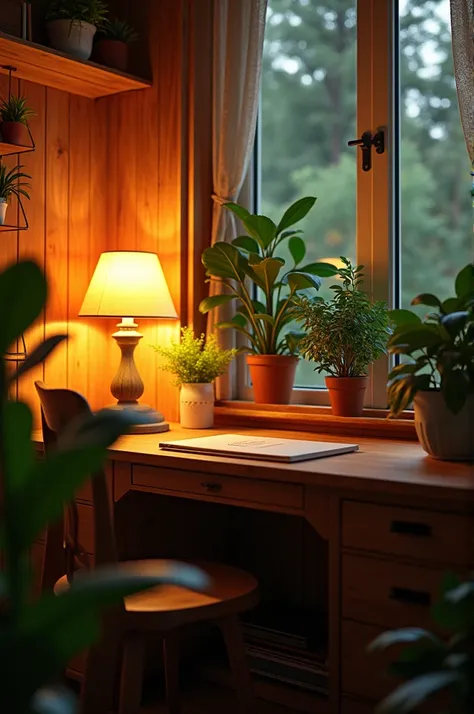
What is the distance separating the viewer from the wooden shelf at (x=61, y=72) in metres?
2.60

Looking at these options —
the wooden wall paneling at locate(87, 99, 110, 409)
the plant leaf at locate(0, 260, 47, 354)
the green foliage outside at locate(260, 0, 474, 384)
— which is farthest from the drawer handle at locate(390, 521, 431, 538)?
the wooden wall paneling at locate(87, 99, 110, 409)

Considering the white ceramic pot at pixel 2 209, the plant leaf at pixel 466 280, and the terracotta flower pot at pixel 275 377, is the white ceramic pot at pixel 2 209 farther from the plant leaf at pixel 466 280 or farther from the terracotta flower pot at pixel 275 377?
the plant leaf at pixel 466 280

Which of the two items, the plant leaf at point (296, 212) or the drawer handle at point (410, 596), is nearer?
the drawer handle at point (410, 596)

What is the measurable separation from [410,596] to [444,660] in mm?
887

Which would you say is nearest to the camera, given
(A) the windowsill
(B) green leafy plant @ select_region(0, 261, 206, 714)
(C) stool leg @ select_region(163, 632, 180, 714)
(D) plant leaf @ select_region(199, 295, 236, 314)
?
(B) green leafy plant @ select_region(0, 261, 206, 714)

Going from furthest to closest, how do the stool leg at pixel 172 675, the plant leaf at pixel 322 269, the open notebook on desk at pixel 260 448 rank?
the plant leaf at pixel 322 269 → the stool leg at pixel 172 675 → the open notebook on desk at pixel 260 448

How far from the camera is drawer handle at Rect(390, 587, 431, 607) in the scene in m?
1.70

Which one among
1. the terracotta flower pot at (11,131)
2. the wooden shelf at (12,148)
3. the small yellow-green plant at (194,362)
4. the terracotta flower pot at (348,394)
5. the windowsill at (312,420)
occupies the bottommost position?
the windowsill at (312,420)

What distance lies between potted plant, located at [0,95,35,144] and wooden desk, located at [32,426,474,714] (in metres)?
1.31

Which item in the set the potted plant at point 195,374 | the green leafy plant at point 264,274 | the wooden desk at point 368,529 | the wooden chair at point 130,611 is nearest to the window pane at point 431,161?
the green leafy plant at point 264,274

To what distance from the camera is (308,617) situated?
2541 mm

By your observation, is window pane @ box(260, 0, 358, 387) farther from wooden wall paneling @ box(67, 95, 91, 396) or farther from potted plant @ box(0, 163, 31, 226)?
potted plant @ box(0, 163, 31, 226)

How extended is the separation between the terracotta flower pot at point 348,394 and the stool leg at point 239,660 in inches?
32.2

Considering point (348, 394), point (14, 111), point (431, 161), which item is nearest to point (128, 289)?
point (14, 111)
